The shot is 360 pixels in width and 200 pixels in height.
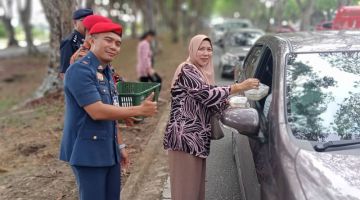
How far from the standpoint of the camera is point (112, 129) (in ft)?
9.59

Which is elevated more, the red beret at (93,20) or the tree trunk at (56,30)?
the red beret at (93,20)

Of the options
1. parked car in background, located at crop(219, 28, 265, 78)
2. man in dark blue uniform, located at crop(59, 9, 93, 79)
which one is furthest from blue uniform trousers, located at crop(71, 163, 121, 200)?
parked car in background, located at crop(219, 28, 265, 78)

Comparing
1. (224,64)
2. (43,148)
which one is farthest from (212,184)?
(224,64)

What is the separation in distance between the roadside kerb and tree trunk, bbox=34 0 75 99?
9.56 ft

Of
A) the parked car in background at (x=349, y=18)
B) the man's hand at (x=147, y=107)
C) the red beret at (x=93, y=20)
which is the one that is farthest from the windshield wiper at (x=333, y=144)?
the parked car in background at (x=349, y=18)

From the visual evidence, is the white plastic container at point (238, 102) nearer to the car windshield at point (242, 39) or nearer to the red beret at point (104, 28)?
the red beret at point (104, 28)

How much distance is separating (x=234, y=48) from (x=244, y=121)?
10.4 m

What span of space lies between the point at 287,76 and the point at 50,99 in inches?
282

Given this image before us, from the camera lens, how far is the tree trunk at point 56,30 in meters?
8.41

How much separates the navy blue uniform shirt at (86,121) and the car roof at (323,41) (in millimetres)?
1530

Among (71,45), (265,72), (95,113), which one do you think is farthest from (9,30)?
(95,113)

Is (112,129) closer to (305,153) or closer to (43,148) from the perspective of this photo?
(305,153)

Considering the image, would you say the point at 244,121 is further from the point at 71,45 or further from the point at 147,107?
the point at 71,45

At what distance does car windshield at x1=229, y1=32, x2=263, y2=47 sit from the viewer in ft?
45.8
